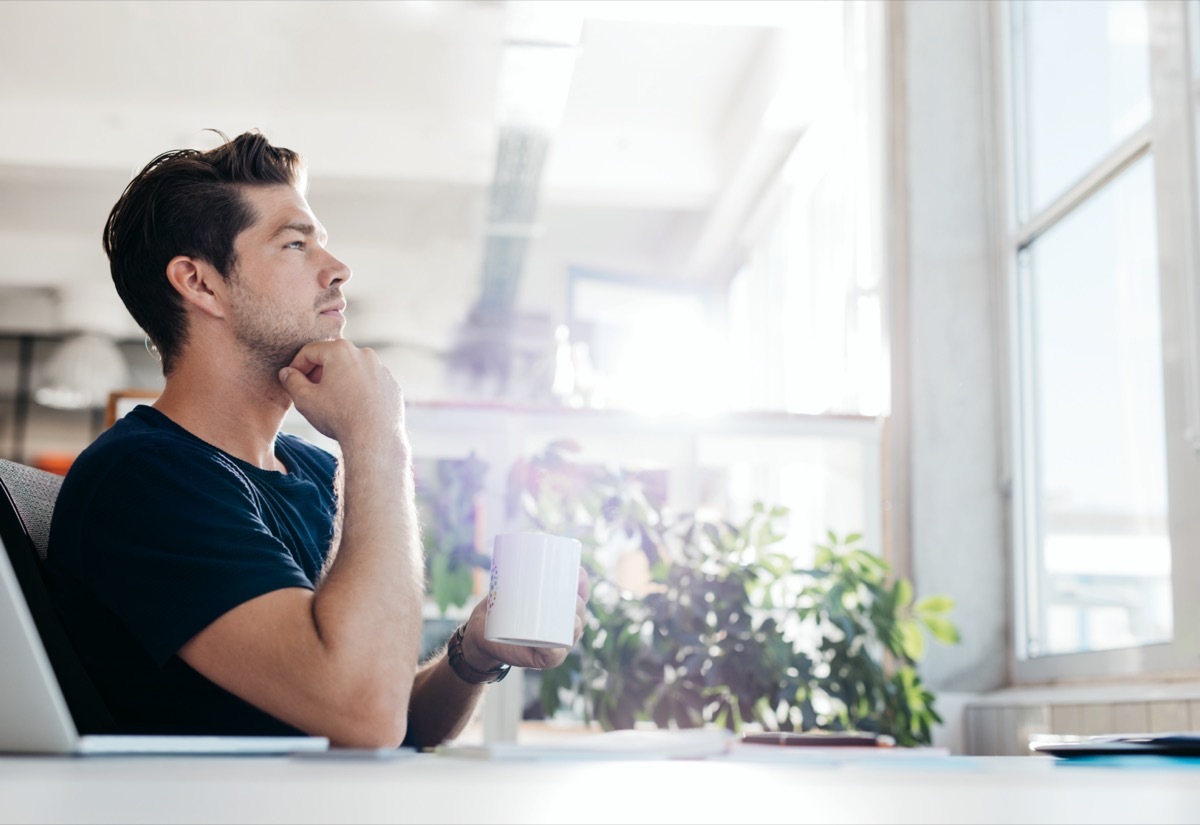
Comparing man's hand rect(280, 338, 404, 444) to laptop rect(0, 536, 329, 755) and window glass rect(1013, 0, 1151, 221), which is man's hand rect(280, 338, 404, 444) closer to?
laptop rect(0, 536, 329, 755)

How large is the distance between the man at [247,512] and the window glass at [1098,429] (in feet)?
5.02

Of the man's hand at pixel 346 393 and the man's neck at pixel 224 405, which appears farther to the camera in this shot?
the man's neck at pixel 224 405

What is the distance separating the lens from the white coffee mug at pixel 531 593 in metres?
0.93

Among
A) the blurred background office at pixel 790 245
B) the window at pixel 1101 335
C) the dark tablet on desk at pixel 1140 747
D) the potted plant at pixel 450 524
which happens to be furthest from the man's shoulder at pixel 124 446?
the window at pixel 1101 335

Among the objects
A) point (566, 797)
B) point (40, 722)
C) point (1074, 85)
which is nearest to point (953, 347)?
point (1074, 85)

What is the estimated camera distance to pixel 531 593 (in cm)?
93

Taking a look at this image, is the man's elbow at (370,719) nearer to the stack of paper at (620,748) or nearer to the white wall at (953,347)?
the stack of paper at (620,748)

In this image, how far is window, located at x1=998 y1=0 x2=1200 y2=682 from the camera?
222 cm

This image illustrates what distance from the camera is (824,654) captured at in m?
2.61

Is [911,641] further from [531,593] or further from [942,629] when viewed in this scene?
[531,593]

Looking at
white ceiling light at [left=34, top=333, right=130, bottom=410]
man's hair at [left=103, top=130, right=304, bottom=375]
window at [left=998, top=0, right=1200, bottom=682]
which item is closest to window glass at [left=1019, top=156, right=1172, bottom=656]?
window at [left=998, top=0, right=1200, bottom=682]

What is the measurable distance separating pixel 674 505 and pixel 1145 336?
0.99 meters

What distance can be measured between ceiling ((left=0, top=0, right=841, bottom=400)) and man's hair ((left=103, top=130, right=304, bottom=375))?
8.40ft

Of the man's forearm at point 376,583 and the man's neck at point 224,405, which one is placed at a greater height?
the man's neck at point 224,405
